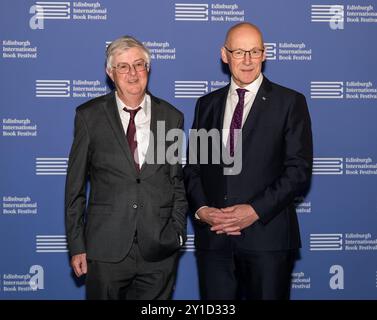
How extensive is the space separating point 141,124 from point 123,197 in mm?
436

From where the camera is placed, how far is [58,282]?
497 centimetres

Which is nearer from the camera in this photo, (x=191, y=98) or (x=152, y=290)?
(x=152, y=290)

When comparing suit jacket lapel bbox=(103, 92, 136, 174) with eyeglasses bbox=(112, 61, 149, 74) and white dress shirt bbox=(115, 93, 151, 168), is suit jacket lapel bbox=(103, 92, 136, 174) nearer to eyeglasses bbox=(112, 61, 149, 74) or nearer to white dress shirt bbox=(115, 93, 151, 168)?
white dress shirt bbox=(115, 93, 151, 168)

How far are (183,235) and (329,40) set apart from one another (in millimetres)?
2201

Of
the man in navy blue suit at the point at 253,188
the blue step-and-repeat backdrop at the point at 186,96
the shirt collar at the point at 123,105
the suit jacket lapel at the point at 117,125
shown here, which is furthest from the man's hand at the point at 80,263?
the blue step-and-repeat backdrop at the point at 186,96

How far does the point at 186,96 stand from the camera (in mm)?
4977

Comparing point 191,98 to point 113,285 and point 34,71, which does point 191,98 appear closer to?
point 34,71

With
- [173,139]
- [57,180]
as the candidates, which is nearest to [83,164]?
[173,139]

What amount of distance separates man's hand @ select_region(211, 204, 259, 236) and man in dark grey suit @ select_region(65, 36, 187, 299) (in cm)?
26

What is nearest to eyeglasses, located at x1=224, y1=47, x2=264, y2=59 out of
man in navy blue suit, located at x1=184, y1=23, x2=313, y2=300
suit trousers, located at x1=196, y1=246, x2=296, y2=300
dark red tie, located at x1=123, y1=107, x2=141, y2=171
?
man in navy blue suit, located at x1=184, y1=23, x2=313, y2=300

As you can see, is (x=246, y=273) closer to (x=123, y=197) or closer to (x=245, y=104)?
(x=123, y=197)

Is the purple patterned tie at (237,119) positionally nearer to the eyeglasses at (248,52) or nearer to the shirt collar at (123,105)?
the eyeglasses at (248,52)

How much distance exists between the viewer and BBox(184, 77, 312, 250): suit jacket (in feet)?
11.8

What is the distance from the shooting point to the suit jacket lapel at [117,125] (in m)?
3.58
